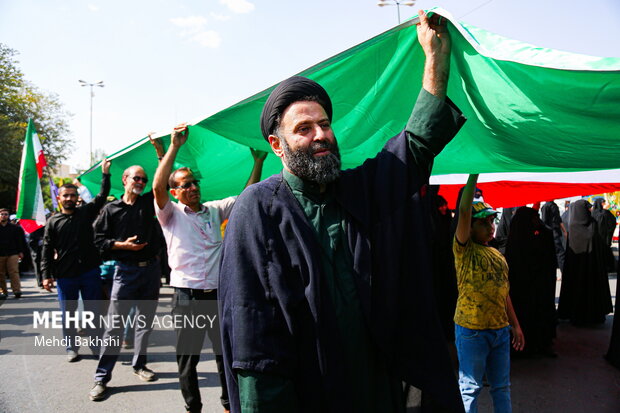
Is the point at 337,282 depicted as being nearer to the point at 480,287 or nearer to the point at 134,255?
the point at 480,287

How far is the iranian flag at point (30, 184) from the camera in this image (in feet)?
20.0

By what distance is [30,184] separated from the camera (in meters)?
6.14

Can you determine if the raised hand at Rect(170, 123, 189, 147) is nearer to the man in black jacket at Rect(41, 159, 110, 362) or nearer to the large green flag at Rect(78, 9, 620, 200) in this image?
the large green flag at Rect(78, 9, 620, 200)

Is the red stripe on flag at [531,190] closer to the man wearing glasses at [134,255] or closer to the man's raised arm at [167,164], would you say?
the man's raised arm at [167,164]

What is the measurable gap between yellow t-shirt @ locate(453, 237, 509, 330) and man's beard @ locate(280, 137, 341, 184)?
181cm

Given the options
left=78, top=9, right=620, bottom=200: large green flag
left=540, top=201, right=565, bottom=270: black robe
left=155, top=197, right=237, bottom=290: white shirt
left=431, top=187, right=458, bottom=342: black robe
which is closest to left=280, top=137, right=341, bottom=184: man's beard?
left=78, top=9, right=620, bottom=200: large green flag

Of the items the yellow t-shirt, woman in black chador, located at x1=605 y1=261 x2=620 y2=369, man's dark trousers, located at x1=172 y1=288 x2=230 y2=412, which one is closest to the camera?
the yellow t-shirt

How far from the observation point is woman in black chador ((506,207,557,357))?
5.23m

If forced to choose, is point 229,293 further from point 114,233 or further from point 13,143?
point 13,143

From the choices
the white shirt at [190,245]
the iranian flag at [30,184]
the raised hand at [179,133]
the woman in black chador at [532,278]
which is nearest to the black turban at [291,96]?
the raised hand at [179,133]

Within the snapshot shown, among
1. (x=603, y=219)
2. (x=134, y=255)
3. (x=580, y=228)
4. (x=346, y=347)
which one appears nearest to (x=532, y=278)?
(x=580, y=228)

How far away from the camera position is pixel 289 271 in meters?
1.45

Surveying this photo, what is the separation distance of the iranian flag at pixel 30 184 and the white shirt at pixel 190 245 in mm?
3584

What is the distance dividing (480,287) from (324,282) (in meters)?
1.95
